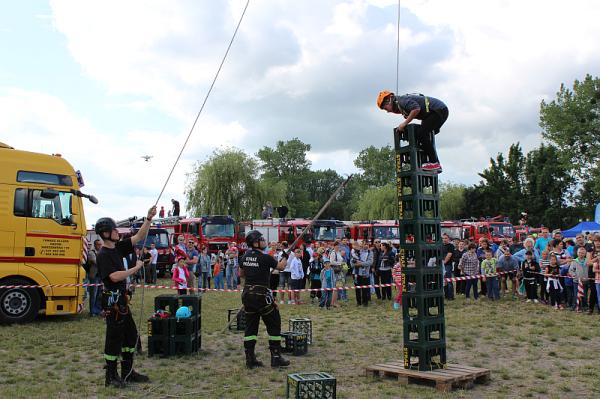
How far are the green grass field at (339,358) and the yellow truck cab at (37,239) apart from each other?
59 cm

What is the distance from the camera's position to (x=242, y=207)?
5150 centimetres

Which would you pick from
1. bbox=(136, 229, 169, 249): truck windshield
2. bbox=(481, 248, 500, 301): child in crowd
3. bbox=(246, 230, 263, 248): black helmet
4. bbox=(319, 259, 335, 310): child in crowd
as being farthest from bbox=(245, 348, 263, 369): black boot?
bbox=(136, 229, 169, 249): truck windshield

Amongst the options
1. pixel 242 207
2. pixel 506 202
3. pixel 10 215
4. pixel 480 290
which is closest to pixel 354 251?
pixel 480 290

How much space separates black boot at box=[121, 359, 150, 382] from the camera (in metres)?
7.57

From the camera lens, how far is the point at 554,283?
1517 centimetres

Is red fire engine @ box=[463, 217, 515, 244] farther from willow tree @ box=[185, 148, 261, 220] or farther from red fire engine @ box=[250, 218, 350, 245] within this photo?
willow tree @ box=[185, 148, 261, 220]

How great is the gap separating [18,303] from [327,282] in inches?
319

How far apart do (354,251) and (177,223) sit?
18.3 m

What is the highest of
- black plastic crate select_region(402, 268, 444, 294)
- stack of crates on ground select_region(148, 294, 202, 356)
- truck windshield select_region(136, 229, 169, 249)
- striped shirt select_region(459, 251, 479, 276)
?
truck windshield select_region(136, 229, 169, 249)

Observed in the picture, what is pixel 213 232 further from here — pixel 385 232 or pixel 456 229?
pixel 456 229

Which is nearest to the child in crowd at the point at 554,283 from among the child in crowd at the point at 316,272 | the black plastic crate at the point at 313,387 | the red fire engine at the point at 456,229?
the child in crowd at the point at 316,272

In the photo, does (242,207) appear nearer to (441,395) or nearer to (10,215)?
(10,215)

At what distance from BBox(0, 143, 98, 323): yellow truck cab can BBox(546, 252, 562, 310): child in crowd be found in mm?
12078

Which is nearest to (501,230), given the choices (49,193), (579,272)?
(579,272)
